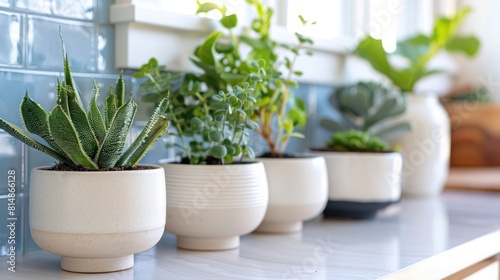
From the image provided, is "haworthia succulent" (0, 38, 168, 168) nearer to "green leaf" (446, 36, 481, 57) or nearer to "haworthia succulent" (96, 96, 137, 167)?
"haworthia succulent" (96, 96, 137, 167)

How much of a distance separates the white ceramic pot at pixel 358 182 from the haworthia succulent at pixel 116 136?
53 cm

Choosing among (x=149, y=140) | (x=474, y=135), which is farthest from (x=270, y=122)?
(x=474, y=135)

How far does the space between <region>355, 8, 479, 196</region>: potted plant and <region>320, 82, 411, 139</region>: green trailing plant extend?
71 mm

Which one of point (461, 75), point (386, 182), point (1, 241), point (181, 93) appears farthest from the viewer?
point (461, 75)

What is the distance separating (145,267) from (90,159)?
0.14m

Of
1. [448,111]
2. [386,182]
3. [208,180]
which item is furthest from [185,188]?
[448,111]

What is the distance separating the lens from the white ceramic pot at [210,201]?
89 centimetres

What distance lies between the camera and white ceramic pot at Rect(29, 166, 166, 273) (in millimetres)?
→ 731

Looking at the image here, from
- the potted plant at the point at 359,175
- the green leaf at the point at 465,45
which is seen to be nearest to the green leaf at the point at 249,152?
the potted plant at the point at 359,175

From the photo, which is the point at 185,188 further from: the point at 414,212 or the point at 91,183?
the point at 414,212

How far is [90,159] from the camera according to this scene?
2.50ft

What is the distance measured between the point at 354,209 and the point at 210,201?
1.31ft

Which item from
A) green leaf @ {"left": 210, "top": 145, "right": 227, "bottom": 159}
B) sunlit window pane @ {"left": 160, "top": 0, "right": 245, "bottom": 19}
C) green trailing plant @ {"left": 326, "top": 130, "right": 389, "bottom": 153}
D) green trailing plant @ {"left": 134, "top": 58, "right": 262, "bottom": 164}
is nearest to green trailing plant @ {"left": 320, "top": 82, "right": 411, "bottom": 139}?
green trailing plant @ {"left": 326, "top": 130, "right": 389, "bottom": 153}

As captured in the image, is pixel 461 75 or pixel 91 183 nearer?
pixel 91 183
